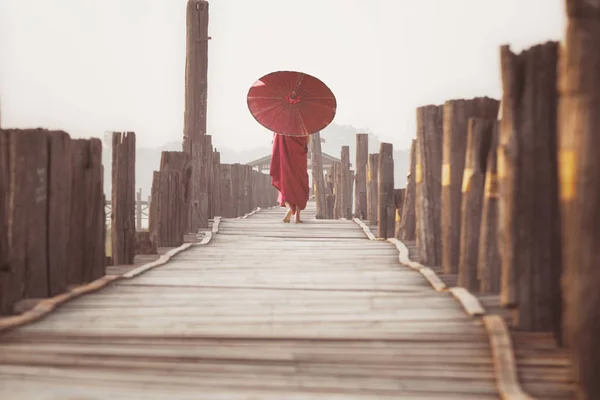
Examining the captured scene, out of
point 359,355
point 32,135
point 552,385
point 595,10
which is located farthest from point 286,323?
point 595,10

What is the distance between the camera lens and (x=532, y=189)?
126 inches

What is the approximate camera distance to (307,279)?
479 centimetres

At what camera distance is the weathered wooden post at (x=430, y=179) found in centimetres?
507

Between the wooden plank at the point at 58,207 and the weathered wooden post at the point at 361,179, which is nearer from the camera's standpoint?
the wooden plank at the point at 58,207

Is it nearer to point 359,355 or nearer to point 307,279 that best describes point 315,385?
point 359,355

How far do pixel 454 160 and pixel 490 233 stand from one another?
2.62 feet

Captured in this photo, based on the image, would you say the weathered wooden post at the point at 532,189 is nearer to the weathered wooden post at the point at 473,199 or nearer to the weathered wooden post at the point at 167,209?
the weathered wooden post at the point at 473,199

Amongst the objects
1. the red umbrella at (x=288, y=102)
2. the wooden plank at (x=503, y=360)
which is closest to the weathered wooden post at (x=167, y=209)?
the red umbrella at (x=288, y=102)

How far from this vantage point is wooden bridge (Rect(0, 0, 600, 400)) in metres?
2.40

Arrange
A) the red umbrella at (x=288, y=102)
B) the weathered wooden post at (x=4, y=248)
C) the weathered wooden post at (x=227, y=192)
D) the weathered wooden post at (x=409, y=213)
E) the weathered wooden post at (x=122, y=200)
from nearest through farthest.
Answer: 1. the weathered wooden post at (x=4, y=248)
2. the weathered wooden post at (x=122, y=200)
3. the weathered wooden post at (x=409, y=213)
4. the red umbrella at (x=288, y=102)
5. the weathered wooden post at (x=227, y=192)

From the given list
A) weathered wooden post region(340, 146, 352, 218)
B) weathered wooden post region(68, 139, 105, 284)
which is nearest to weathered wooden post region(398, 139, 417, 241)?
weathered wooden post region(68, 139, 105, 284)

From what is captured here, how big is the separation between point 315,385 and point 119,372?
71 centimetres

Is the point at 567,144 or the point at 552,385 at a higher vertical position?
the point at 567,144

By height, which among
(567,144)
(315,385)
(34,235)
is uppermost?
(567,144)
